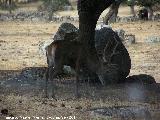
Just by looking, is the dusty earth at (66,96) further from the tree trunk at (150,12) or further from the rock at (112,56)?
the tree trunk at (150,12)

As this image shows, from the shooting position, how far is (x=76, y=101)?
37.2ft

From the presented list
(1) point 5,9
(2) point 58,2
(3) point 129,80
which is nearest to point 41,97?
(3) point 129,80

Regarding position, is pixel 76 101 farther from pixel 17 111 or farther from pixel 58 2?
pixel 58 2

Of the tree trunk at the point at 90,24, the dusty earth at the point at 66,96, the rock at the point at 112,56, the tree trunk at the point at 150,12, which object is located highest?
the tree trunk at the point at 90,24

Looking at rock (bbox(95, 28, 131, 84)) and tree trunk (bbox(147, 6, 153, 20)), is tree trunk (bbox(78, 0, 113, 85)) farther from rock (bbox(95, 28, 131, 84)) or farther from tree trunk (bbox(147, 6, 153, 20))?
tree trunk (bbox(147, 6, 153, 20))

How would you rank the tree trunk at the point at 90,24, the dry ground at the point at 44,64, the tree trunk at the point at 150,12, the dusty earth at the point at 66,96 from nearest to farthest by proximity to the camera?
the dusty earth at the point at 66,96
the dry ground at the point at 44,64
the tree trunk at the point at 90,24
the tree trunk at the point at 150,12

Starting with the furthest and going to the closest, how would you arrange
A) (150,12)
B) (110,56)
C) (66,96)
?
1. (150,12)
2. (110,56)
3. (66,96)

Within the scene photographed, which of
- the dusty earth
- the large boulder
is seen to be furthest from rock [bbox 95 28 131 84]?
the dusty earth

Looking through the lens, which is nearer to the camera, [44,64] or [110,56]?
[110,56]

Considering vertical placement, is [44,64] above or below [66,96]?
below

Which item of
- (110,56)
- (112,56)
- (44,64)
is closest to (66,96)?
(110,56)

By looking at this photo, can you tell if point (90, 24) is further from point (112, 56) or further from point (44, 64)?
point (44, 64)

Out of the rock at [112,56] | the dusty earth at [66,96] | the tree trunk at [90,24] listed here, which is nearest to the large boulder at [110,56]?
the rock at [112,56]

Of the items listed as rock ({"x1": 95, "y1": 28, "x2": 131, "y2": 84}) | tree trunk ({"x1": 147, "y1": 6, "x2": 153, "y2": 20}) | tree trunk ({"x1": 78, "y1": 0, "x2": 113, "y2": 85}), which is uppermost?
tree trunk ({"x1": 78, "y1": 0, "x2": 113, "y2": 85})
